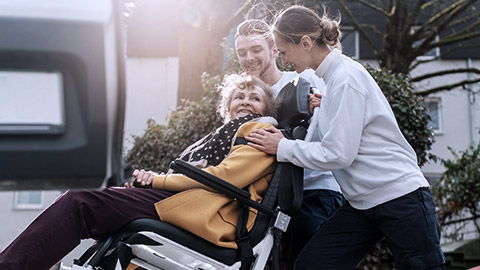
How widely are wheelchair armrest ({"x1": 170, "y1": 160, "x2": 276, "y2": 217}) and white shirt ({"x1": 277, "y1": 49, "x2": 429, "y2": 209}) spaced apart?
29 centimetres

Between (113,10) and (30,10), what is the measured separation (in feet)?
0.59

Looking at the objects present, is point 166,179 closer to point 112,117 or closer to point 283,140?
point 283,140

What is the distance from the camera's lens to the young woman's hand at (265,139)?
274 cm

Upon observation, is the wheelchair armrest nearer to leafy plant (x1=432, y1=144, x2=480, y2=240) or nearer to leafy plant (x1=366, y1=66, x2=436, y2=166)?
leafy plant (x1=366, y1=66, x2=436, y2=166)

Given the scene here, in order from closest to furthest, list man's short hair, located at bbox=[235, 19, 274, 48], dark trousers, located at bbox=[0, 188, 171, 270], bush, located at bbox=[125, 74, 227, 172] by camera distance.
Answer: dark trousers, located at bbox=[0, 188, 171, 270] → man's short hair, located at bbox=[235, 19, 274, 48] → bush, located at bbox=[125, 74, 227, 172]

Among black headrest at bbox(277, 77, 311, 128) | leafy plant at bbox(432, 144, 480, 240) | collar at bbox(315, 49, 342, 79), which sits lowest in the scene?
leafy plant at bbox(432, 144, 480, 240)

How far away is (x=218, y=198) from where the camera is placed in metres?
2.57

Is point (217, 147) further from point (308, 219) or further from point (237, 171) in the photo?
point (308, 219)

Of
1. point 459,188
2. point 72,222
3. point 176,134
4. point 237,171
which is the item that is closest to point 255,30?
point 237,171

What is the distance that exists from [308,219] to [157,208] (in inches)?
36.5

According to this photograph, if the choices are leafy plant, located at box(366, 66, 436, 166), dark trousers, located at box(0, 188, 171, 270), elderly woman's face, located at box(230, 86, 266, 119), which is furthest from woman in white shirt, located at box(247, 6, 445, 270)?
leafy plant, located at box(366, 66, 436, 166)

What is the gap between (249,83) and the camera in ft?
10.7

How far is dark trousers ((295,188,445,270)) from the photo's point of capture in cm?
246

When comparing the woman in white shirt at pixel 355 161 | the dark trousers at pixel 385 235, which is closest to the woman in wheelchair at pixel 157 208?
the woman in white shirt at pixel 355 161
